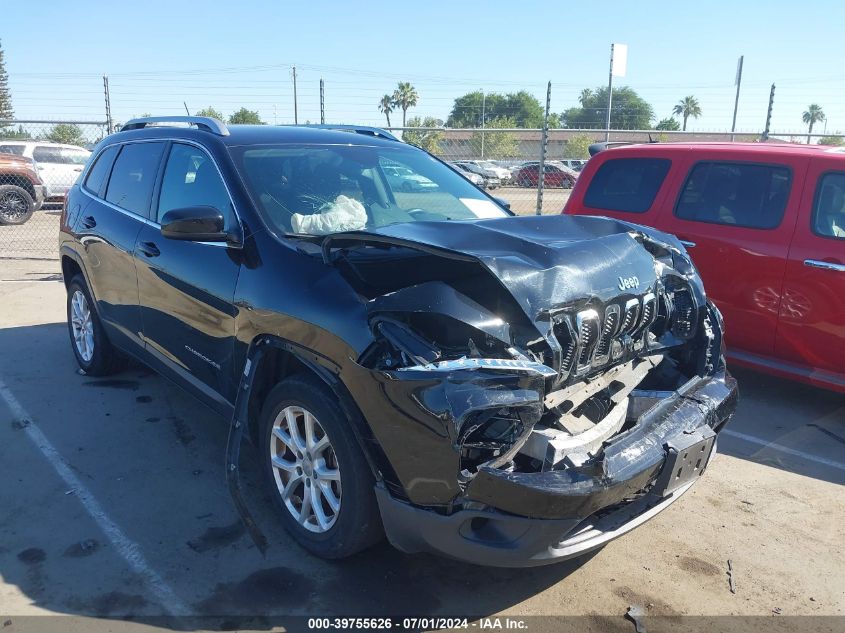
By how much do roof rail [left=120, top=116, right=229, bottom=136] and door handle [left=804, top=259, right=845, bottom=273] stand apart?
3.97 m

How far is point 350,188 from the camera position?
3994 mm

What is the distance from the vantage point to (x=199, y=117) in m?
4.32

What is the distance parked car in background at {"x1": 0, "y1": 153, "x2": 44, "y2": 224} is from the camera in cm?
1485

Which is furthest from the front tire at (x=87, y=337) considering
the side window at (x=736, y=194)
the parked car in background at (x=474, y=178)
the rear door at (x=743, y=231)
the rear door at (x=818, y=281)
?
the rear door at (x=818, y=281)

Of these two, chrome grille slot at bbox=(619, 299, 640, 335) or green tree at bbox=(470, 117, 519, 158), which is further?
green tree at bbox=(470, 117, 519, 158)

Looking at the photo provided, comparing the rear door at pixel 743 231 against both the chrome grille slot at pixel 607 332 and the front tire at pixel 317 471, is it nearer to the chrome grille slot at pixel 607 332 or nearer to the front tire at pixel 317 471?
the chrome grille slot at pixel 607 332

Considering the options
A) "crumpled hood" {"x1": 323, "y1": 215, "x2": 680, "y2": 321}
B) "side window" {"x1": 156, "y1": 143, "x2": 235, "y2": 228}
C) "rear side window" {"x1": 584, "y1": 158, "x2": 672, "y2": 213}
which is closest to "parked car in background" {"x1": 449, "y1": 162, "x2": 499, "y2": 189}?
"rear side window" {"x1": 584, "y1": 158, "x2": 672, "y2": 213}

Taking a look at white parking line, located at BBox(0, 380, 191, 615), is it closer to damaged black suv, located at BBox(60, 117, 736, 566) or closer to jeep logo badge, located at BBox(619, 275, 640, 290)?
damaged black suv, located at BBox(60, 117, 736, 566)

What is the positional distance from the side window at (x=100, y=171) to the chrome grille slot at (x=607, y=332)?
393 cm

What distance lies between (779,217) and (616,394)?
2.87 meters

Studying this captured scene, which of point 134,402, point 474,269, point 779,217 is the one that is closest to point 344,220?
point 474,269

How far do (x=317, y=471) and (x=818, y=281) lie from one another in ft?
12.4

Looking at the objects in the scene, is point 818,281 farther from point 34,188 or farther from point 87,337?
point 34,188

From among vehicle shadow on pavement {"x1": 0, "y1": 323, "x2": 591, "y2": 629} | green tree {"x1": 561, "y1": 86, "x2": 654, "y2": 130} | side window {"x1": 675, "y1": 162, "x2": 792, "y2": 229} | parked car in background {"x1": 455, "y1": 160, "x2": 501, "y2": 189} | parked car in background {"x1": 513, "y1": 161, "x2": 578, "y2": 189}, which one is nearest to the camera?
vehicle shadow on pavement {"x1": 0, "y1": 323, "x2": 591, "y2": 629}
